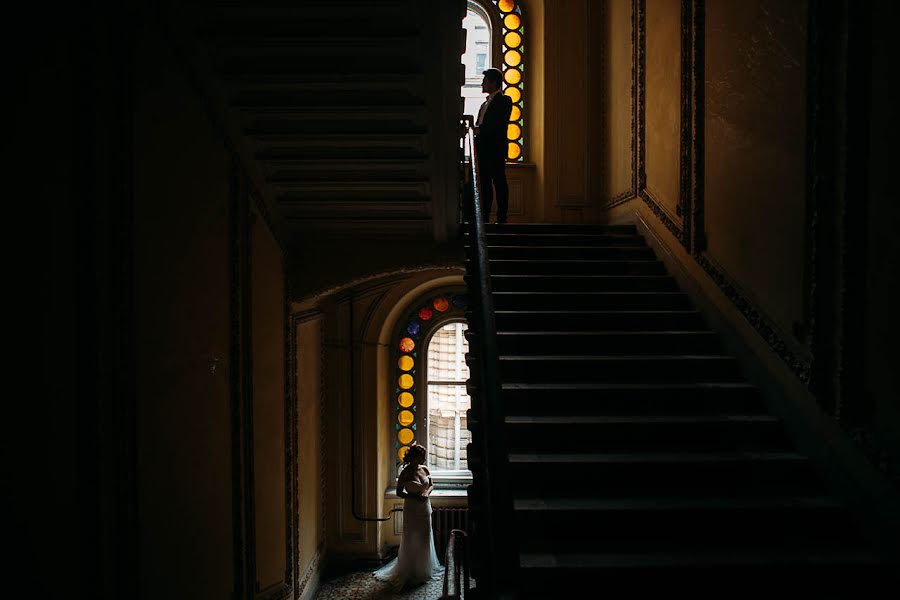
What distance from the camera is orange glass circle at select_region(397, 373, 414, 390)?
9.90 meters

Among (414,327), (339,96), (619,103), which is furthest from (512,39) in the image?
(339,96)

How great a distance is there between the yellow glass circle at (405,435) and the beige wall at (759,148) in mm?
6311

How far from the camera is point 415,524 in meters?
8.07

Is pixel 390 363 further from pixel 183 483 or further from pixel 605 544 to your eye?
pixel 605 544

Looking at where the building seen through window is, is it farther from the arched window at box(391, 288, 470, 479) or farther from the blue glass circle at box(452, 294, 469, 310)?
the blue glass circle at box(452, 294, 469, 310)

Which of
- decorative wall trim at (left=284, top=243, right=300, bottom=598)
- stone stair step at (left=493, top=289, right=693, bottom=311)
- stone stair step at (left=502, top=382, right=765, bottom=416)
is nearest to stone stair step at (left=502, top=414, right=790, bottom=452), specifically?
stone stair step at (left=502, top=382, right=765, bottom=416)

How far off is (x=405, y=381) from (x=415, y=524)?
7.95 ft

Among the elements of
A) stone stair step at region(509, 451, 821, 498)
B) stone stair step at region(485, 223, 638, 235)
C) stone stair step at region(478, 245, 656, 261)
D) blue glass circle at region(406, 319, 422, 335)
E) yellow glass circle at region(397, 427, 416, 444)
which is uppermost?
stone stair step at region(485, 223, 638, 235)

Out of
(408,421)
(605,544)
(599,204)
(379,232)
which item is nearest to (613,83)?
(599,204)

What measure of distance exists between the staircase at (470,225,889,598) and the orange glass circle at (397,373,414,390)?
507cm

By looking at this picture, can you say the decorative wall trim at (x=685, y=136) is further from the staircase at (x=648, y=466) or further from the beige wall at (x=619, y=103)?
the beige wall at (x=619, y=103)

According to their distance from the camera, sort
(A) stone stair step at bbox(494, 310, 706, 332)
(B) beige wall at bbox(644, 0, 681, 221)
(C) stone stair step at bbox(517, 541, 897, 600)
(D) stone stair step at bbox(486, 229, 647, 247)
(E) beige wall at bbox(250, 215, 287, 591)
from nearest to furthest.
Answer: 1. (C) stone stair step at bbox(517, 541, 897, 600)
2. (A) stone stair step at bbox(494, 310, 706, 332)
3. (B) beige wall at bbox(644, 0, 681, 221)
4. (E) beige wall at bbox(250, 215, 287, 591)
5. (D) stone stair step at bbox(486, 229, 647, 247)

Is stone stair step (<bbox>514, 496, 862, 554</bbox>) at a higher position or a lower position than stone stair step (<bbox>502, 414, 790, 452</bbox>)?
lower

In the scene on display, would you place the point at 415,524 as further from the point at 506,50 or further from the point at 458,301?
the point at 506,50
